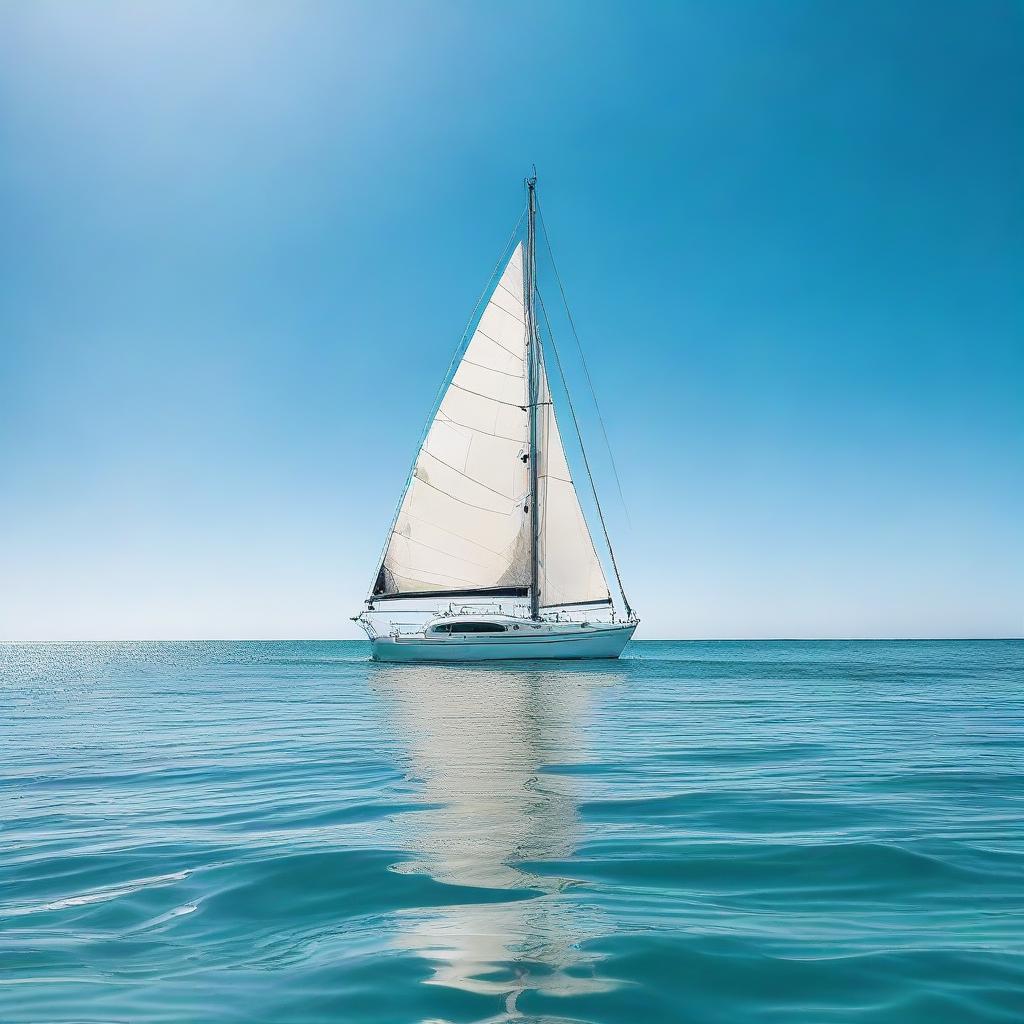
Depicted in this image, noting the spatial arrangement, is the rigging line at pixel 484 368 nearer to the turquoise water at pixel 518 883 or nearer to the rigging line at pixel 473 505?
the rigging line at pixel 473 505

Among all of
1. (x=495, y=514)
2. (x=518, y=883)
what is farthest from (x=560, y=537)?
(x=518, y=883)

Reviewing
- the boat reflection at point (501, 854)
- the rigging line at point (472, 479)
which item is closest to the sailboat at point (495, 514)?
the rigging line at point (472, 479)

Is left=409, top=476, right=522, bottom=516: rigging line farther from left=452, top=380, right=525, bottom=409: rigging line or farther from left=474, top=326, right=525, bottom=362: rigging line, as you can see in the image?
left=474, top=326, right=525, bottom=362: rigging line

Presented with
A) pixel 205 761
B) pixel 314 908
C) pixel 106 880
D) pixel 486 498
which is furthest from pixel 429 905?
pixel 486 498

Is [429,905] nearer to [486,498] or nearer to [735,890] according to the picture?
[735,890]

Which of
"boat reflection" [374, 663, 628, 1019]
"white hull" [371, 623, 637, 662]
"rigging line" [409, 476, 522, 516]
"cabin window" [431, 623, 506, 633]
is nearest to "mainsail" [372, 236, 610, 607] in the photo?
"rigging line" [409, 476, 522, 516]

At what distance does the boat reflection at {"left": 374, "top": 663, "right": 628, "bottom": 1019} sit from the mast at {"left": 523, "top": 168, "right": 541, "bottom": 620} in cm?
3456

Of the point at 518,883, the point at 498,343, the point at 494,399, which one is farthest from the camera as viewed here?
the point at 498,343

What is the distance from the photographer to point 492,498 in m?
53.0

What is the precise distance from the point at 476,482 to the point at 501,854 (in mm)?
47175

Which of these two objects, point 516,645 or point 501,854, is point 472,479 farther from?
point 501,854

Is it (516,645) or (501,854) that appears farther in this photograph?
(516,645)

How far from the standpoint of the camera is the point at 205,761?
491 inches

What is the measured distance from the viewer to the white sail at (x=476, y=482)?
53.0 meters
